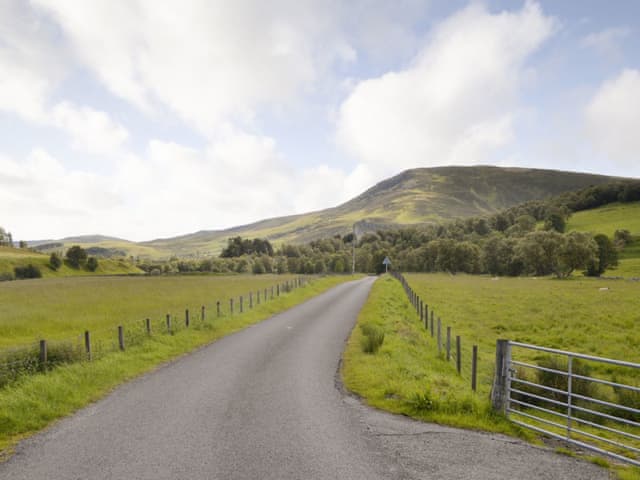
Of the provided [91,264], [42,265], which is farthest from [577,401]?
[91,264]

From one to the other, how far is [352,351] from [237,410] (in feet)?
24.3

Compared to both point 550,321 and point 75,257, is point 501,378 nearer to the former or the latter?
point 550,321

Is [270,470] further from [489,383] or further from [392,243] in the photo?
[392,243]

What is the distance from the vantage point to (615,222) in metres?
126

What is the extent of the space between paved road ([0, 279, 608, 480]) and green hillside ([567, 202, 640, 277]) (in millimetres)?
97418

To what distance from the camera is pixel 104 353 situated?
14555 mm

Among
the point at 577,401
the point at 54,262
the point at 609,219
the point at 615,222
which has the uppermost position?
the point at 609,219

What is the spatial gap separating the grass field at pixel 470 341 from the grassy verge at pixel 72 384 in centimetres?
701

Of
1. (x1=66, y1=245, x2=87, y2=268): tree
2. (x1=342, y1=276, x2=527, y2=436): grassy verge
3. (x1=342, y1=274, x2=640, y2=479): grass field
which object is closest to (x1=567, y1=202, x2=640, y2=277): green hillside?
(x1=342, y1=274, x2=640, y2=479): grass field

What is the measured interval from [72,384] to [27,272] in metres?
124

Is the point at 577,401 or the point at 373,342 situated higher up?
the point at 373,342

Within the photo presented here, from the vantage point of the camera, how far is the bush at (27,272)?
10994cm

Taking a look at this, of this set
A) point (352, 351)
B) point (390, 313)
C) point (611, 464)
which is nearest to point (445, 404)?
point (611, 464)

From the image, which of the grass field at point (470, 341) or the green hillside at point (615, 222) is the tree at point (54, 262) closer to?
the grass field at point (470, 341)
